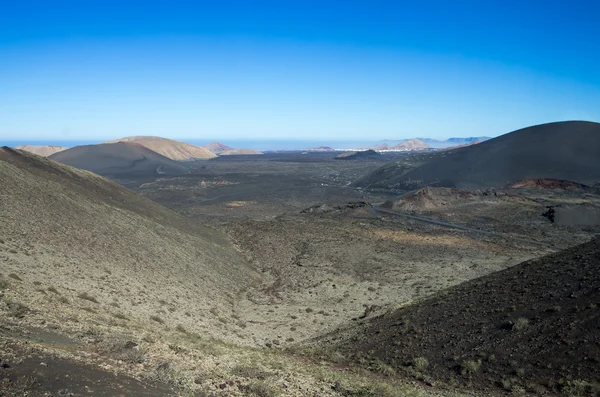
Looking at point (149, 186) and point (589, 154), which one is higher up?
point (589, 154)

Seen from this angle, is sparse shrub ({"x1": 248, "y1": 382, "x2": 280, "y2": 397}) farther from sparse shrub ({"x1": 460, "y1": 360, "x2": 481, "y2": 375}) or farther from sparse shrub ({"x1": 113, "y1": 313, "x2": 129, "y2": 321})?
sparse shrub ({"x1": 113, "y1": 313, "x2": 129, "y2": 321})

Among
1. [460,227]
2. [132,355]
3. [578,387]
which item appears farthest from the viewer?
[460,227]

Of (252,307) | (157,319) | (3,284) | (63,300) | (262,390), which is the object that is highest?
(3,284)

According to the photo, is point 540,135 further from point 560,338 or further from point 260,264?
point 560,338

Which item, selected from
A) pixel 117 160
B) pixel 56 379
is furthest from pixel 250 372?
pixel 117 160

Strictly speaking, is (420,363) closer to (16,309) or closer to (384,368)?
(384,368)

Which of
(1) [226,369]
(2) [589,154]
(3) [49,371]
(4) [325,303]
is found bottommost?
(4) [325,303]

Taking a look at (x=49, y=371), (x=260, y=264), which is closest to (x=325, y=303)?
(x=260, y=264)
